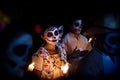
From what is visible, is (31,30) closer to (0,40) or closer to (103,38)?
(0,40)

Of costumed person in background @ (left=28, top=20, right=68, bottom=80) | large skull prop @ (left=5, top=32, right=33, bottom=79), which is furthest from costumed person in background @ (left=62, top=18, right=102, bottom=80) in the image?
large skull prop @ (left=5, top=32, right=33, bottom=79)

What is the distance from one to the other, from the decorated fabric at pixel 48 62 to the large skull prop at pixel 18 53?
0.13 m

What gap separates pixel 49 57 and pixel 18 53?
0.94ft

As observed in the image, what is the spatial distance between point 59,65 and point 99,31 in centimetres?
49

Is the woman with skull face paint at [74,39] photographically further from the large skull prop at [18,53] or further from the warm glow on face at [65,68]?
the large skull prop at [18,53]

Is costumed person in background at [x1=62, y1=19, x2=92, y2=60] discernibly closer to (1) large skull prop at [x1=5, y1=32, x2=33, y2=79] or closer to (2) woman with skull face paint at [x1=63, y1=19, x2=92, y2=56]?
(2) woman with skull face paint at [x1=63, y1=19, x2=92, y2=56]

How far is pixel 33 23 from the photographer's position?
8.07ft

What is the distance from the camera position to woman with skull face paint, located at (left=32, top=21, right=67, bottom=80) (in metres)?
2.32

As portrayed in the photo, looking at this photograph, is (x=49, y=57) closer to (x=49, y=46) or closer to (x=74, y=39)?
(x=49, y=46)

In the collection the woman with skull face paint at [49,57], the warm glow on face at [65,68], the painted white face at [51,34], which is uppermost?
the painted white face at [51,34]

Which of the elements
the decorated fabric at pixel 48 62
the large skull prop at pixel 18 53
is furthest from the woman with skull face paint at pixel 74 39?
the large skull prop at pixel 18 53

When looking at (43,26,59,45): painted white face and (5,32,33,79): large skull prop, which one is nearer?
(43,26,59,45): painted white face

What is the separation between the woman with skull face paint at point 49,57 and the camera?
2324 mm

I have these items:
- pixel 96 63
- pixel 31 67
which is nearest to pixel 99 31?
pixel 96 63
